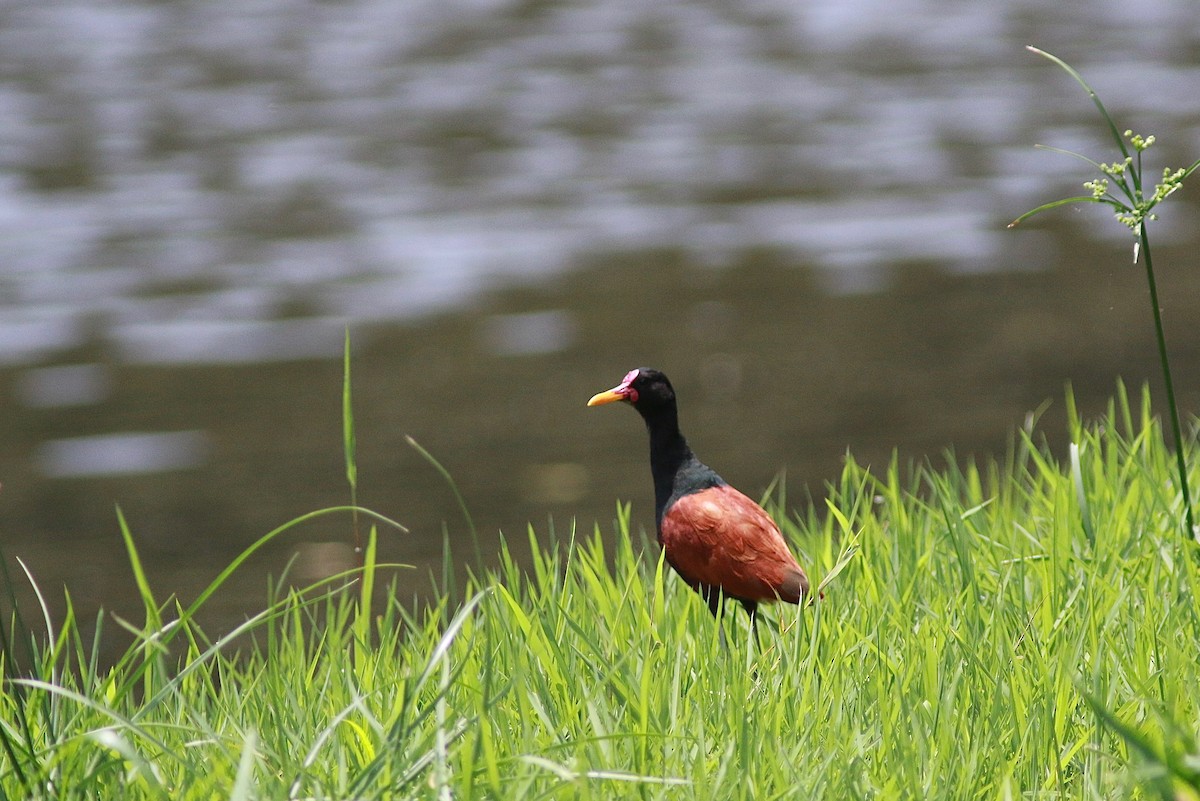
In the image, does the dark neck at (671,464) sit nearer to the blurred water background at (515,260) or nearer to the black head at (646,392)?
the black head at (646,392)

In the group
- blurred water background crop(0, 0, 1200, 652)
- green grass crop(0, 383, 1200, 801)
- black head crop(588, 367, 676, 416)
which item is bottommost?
blurred water background crop(0, 0, 1200, 652)

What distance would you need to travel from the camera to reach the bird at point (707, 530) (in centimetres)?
336

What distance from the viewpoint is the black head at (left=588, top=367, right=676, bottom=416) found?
3660mm

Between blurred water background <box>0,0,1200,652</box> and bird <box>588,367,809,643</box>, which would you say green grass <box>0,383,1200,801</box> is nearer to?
bird <box>588,367,809,643</box>

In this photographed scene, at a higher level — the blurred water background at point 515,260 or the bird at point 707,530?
the bird at point 707,530

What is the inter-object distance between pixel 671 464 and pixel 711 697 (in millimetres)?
899

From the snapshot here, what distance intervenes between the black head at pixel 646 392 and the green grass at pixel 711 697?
38cm

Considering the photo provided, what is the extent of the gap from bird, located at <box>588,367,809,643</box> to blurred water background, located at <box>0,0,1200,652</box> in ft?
9.27

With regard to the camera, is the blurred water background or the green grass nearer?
the green grass

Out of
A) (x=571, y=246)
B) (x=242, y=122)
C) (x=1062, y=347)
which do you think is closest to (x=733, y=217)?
(x=571, y=246)

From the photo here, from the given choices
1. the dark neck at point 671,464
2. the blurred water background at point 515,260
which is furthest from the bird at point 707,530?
the blurred water background at point 515,260

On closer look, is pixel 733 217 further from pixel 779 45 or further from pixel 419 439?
pixel 779 45

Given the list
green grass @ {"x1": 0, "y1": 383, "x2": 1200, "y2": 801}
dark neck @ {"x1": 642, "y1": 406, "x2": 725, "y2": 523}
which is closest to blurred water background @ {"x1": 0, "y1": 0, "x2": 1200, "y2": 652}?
dark neck @ {"x1": 642, "y1": 406, "x2": 725, "y2": 523}

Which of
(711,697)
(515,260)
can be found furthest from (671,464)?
(515,260)
